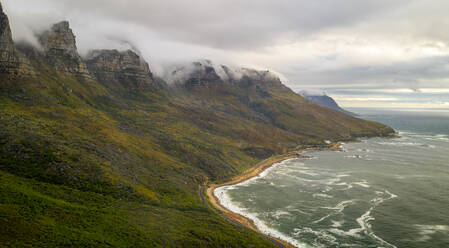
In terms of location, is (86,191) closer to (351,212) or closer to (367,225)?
(367,225)

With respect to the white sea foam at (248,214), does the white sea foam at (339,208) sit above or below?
above

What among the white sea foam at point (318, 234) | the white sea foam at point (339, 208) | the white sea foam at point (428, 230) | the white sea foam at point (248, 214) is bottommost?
the white sea foam at point (248, 214)

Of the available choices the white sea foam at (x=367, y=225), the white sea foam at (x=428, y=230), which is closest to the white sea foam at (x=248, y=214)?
the white sea foam at (x=367, y=225)

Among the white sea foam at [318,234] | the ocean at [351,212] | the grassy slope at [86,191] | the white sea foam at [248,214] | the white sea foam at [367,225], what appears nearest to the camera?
the grassy slope at [86,191]

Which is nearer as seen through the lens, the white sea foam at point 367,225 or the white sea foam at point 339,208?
the white sea foam at point 367,225

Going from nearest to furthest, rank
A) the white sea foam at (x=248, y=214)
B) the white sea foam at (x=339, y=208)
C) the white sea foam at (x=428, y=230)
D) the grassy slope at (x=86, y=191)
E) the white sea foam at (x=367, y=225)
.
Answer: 1. the grassy slope at (x=86, y=191)
2. the white sea foam at (x=428, y=230)
3. the white sea foam at (x=367, y=225)
4. the white sea foam at (x=248, y=214)
5. the white sea foam at (x=339, y=208)

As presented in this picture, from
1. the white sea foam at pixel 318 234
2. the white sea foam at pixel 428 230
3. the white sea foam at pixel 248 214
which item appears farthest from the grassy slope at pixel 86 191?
the white sea foam at pixel 428 230

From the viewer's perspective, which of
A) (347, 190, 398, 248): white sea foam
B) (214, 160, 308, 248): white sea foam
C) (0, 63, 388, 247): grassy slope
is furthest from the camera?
(214, 160, 308, 248): white sea foam

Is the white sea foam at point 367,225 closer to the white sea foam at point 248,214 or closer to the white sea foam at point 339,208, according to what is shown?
the white sea foam at point 339,208

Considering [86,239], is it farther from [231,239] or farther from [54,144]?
[54,144]

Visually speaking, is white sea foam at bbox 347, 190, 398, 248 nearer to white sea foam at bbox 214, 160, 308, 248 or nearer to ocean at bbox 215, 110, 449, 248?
ocean at bbox 215, 110, 449, 248

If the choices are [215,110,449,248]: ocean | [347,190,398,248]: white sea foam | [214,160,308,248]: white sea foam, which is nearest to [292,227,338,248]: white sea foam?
[215,110,449,248]: ocean

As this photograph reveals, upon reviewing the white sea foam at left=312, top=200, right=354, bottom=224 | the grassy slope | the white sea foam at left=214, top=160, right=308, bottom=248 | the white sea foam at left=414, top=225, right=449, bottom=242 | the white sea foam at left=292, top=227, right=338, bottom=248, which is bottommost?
the white sea foam at left=214, top=160, right=308, bottom=248
